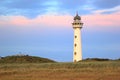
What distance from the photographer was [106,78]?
3241 cm

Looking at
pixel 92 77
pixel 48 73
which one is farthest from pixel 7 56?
pixel 92 77

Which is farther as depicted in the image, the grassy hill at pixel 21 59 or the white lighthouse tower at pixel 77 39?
the grassy hill at pixel 21 59

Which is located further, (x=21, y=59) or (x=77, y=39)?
(x=21, y=59)

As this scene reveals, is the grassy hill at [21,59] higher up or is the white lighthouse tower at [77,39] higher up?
the white lighthouse tower at [77,39]

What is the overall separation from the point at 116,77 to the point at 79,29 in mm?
32497

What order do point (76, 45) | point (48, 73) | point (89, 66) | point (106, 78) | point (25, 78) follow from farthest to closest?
point (76, 45) < point (89, 66) < point (48, 73) < point (25, 78) < point (106, 78)

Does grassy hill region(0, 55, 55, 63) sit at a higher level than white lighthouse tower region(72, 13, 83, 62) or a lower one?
lower

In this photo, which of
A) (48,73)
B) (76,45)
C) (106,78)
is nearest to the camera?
(106,78)

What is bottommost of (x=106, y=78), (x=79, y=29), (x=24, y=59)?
(x=106, y=78)

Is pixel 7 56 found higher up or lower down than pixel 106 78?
higher up

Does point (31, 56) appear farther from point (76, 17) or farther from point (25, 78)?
point (25, 78)

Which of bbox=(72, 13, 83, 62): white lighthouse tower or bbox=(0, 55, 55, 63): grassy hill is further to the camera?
bbox=(0, 55, 55, 63): grassy hill

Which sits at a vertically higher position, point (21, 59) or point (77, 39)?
point (77, 39)

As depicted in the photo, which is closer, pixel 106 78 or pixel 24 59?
pixel 106 78
